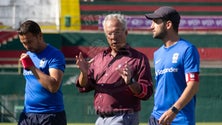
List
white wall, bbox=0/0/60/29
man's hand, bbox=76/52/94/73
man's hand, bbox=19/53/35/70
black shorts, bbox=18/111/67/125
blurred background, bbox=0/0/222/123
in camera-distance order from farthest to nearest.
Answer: white wall, bbox=0/0/60/29 → blurred background, bbox=0/0/222/123 → black shorts, bbox=18/111/67/125 → man's hand, bbox=19/53/35/70 → man's hand, bbox=76/52/94/73

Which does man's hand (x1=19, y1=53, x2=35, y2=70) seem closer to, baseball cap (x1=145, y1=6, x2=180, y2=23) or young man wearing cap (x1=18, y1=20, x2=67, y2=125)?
young man wearing cap (x1=18, y1=20, x2=67, y2=125)

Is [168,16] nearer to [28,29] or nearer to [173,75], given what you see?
[173,75]

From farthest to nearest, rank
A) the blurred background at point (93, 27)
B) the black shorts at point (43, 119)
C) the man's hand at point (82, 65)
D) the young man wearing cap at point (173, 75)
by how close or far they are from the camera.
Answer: the blurred background at point (93, 27) → the black shorts at point (43, 119) → the man's hand at point (82, 65) → the young man wearing cap at point (173, 75)

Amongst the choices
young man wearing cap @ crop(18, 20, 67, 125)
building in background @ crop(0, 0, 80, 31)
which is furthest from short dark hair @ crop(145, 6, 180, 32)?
building in background @ crop(0, 0, 80, 31)

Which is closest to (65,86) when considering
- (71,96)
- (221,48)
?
(71,96)

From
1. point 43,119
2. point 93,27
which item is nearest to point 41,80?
point 43,119

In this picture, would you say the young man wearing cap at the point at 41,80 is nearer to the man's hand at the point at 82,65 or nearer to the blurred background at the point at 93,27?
the man's hand at the point at 82,65

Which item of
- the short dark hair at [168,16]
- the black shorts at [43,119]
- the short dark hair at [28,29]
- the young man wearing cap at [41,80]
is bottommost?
the black shorts at [43,119]

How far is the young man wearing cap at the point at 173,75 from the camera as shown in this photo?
20.8ft

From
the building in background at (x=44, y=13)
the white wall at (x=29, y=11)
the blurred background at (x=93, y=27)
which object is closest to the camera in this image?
the blurred background at (x=93, y=27)

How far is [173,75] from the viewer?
6.60 m

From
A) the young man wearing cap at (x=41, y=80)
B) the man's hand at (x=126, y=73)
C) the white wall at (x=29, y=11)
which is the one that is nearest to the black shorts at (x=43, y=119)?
the young man wearing cap at (x=41, y=80)

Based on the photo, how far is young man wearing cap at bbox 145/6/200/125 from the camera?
634cm

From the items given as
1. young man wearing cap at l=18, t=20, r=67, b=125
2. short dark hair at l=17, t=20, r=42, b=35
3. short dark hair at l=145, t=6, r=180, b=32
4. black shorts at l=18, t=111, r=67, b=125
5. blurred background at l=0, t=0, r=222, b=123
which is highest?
short dark hair at l=145, t=6, r=180, b=32
